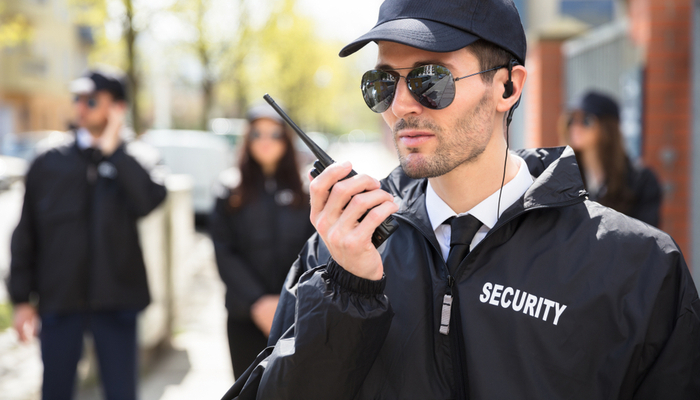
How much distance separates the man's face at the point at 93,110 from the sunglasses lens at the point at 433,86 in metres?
2.87

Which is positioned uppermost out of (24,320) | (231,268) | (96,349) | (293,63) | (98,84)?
(293,63)

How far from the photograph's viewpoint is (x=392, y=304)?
1.70m

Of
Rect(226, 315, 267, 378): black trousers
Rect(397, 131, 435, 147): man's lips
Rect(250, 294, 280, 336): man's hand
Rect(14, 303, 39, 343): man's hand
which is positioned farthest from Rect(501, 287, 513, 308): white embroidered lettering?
Rect(14, 303, 39, 343): man's hand

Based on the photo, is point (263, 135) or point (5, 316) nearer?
point (263, 135)

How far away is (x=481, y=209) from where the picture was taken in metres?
1.83

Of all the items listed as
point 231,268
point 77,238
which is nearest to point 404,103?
point 231,268

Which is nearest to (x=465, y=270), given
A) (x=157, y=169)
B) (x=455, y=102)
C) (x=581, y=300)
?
(x=581, y=300)

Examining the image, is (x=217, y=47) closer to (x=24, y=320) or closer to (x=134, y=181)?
(x=134, y=181)

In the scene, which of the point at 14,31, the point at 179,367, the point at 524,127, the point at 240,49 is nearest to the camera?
the point at 179,367

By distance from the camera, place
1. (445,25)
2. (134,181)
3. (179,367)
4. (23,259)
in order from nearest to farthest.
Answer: (445,25), (23,259), (134,181), (179,367)

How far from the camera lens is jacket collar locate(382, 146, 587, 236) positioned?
1.71 metres

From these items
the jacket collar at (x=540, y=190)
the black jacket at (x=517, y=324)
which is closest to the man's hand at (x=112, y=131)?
the jacket collar at (x=540, y=190)

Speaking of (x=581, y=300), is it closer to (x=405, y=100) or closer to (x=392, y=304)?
(x=392, y=304)

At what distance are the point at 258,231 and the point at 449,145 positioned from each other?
220 cm
